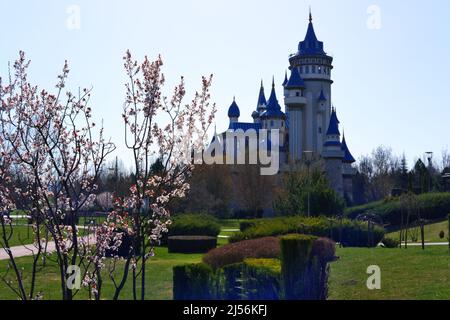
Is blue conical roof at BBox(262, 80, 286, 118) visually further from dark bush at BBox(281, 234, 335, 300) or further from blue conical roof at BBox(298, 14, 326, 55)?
dark bush at BBox(281, 234, 335, 300)

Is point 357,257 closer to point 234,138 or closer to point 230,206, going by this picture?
point 230,206

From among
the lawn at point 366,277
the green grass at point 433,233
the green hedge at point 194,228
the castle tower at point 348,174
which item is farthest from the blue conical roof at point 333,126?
the lawn at point 366,277

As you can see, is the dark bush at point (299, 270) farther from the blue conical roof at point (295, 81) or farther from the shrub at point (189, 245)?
the blue conical roof at point (295, 81)

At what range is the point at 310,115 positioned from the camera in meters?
63.9

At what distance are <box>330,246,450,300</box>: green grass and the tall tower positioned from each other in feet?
155

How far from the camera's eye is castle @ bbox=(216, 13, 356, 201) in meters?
61.4

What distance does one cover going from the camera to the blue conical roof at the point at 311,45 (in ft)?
208

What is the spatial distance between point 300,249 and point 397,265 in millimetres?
5171

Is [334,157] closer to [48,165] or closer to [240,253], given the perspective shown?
[240,253]

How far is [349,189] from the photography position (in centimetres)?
6494

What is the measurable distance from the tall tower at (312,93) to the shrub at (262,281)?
52.9 meters

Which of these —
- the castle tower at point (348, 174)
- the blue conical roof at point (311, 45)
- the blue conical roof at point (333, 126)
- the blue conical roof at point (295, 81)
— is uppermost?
the blue conical roof at point (311, 45)

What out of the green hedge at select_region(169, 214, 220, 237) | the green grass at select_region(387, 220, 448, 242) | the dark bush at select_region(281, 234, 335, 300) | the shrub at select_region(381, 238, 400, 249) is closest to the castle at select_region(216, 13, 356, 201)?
the green grass at select_region(387, 220, 448, 242)
